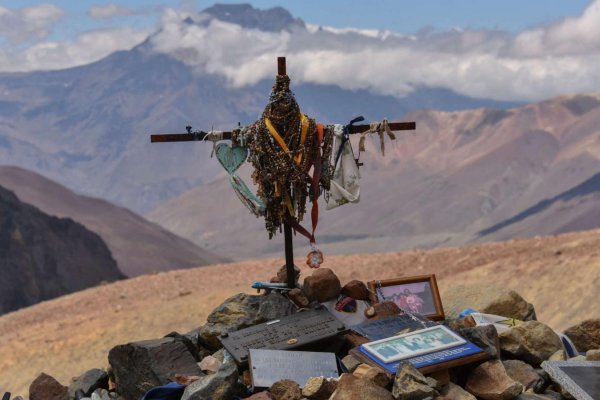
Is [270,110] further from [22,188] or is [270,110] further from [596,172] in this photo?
[596,172]

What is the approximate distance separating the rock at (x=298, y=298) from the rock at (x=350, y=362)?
1128 millimetres

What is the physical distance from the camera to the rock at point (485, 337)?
7.71m

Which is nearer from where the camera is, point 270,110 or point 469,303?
point 270,110

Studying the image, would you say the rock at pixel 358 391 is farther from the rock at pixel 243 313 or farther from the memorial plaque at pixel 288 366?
the rock at pixel 243 313

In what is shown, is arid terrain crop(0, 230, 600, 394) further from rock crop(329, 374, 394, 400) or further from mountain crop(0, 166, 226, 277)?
mountain crop(0, 166, 226, 277)

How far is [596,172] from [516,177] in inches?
795

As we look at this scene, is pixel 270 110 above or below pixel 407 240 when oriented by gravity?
above

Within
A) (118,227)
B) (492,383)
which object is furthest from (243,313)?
(118,227)

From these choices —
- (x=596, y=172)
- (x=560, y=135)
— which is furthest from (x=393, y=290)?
(x=560, y=135)

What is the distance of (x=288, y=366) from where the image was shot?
7.73 metres

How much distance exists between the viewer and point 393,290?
9.11 meters

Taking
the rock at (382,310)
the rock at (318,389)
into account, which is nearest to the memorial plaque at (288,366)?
the rock at (318,389)

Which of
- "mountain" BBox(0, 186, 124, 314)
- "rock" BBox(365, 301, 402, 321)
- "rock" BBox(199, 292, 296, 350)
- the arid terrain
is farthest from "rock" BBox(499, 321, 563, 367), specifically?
"mountain" BBox(0, 186, 124, 314)

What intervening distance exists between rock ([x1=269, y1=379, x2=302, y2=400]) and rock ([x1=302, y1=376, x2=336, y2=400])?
0.08m
